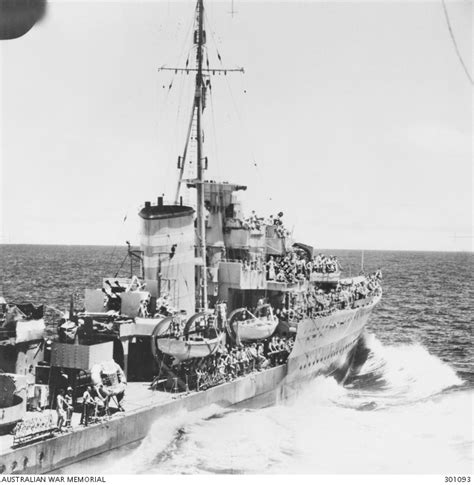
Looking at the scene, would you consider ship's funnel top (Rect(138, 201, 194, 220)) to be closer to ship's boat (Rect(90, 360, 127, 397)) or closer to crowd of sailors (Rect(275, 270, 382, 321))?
ship's boat (Rect(90, 360, 127, 397))

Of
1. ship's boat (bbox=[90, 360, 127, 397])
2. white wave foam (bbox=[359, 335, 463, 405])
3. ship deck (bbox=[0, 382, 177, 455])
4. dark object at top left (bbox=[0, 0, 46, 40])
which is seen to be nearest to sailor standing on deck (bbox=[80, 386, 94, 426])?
ship deck (bbox=[0, 382, 177, 455])

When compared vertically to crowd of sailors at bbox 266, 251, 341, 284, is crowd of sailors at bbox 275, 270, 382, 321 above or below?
below

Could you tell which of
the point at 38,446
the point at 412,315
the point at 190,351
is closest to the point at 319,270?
the point at 190,351

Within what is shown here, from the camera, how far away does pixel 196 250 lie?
2022 cm

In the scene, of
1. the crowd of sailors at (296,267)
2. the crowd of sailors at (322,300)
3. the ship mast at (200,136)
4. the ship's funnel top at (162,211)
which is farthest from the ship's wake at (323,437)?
the ship's funnel top at (162,211)

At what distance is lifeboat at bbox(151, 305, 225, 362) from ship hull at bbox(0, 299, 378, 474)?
0.97 metres

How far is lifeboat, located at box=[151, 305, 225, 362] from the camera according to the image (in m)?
15.7

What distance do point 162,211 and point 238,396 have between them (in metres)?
5.22

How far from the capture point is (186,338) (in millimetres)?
15883

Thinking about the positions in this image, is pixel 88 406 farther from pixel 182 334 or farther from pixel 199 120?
pixel 199 120

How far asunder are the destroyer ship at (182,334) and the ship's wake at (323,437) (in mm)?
468

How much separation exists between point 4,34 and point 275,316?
11758 millimetres

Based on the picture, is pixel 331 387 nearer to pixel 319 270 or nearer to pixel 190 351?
pixel 319 270

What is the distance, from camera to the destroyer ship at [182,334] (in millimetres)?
13023
